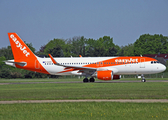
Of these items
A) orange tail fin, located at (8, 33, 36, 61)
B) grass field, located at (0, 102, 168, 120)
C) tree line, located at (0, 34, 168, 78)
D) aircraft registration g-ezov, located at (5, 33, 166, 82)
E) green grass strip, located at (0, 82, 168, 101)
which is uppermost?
tree line, located at (0, 34, 168, 78)

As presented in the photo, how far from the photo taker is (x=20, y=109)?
1489cm

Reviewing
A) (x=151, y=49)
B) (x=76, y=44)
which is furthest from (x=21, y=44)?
(x=76, y=44)

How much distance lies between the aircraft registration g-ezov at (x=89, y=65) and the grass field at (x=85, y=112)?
23444 mm

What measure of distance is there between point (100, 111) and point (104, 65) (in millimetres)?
27197

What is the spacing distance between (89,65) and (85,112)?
1099 inches

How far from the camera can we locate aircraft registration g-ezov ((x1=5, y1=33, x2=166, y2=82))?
132ft

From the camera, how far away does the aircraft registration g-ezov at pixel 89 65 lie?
40.3 meters

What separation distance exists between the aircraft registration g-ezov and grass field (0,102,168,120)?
23444 millimetres

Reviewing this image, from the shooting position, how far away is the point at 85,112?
13.7m

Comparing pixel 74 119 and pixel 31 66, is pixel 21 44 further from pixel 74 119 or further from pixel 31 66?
pixel 74 119

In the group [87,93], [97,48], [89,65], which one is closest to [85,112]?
[87,93]

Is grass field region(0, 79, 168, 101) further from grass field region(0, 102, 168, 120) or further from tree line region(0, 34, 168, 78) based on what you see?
tree line region(0, 34, 168, 78)

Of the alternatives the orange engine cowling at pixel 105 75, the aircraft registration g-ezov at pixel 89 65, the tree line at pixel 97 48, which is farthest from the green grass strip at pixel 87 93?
the tree line at pixel 97 48

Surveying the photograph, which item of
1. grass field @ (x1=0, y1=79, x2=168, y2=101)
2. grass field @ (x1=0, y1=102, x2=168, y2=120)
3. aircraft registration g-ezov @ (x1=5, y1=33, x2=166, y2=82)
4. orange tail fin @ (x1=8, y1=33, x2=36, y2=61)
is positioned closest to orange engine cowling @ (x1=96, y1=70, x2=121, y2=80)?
aircraft registration g-ezov @ (x1=5, y1=33, x2=166, y2=82)
